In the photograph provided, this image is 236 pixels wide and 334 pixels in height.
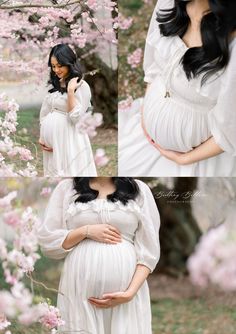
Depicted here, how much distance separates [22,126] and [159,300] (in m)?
0.94

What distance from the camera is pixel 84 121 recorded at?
111 inches

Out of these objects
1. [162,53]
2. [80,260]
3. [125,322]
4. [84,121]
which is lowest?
[125,322]

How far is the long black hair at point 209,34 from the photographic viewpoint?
105 inches

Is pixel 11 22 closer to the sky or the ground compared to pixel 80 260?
closer to the sky

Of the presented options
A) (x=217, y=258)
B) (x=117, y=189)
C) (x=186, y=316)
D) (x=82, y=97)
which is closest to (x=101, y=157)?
(x=117, y=189)

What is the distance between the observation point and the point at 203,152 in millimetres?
2750

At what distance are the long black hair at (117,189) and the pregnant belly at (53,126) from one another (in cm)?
20

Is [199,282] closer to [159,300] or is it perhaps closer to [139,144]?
[159,300]

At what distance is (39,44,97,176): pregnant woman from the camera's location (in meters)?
2.81

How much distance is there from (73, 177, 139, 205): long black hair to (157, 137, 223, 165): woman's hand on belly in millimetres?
192

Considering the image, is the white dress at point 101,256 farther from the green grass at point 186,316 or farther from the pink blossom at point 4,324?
the pink blossom at point 4,324

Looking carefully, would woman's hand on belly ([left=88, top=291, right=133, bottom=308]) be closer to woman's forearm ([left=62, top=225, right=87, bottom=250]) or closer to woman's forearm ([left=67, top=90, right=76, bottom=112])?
woman's forearm ([left=62, top=225, right=87, bottom=250])

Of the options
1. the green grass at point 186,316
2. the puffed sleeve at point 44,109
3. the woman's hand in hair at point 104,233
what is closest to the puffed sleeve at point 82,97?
the puffed sleeve at point 44,109

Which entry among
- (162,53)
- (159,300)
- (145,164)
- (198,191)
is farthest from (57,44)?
(159,300)
